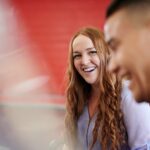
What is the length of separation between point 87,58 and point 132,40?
105 centimetres

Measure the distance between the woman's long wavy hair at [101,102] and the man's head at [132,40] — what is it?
0.89 meters

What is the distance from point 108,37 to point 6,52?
250cm

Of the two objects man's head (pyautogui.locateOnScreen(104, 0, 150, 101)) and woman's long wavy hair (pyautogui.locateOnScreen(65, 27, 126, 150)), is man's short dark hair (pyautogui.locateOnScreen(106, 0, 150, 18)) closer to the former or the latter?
man's head (pyautogui.locateOnScreen(104, 0, 150, 101))

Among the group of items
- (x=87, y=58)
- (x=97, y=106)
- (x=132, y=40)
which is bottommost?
(x=97, y=106)

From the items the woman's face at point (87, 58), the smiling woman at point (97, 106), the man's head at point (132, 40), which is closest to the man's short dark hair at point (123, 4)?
the man's head at point (132, 40)

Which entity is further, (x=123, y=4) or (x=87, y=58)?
(x=87, y=58)

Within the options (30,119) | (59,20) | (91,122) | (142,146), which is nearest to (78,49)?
(91,122)

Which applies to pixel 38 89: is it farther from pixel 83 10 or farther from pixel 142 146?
pixel 142 146

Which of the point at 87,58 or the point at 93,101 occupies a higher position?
the point at 87,58

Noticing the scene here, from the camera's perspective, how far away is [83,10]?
2990 mm

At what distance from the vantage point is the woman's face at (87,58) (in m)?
1.91

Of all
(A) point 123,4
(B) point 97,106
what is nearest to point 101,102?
(B) point 97,106

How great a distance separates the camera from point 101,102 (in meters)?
1.87

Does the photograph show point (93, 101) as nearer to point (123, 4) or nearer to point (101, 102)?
A: point (101, 102)
